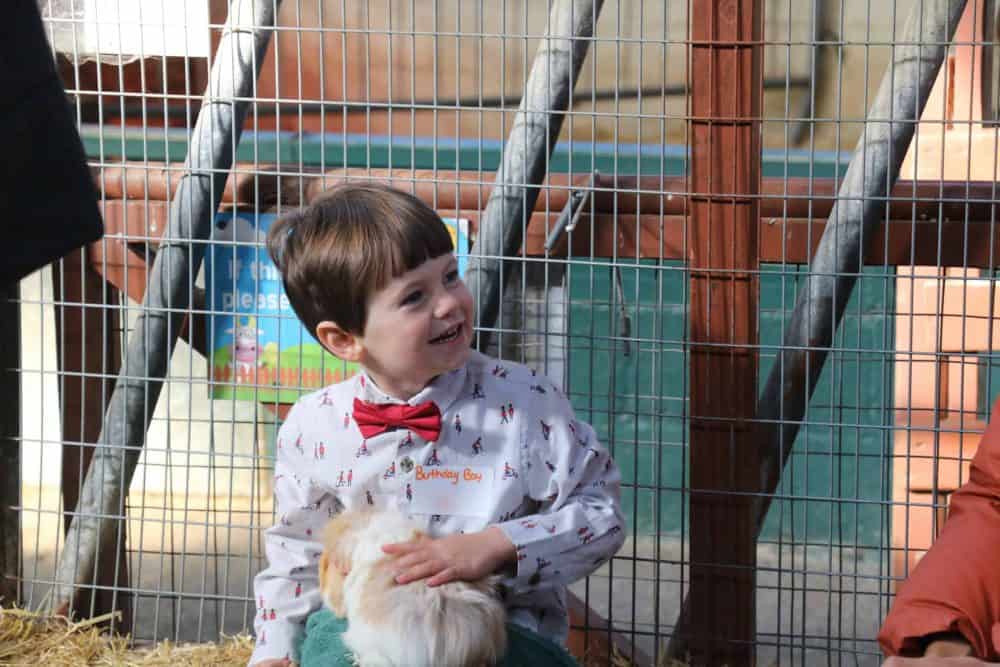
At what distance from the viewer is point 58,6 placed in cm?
269

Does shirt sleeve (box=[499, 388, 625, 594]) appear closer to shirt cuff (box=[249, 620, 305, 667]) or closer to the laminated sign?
shirt cuff (box=[249, 620, 305, 667])

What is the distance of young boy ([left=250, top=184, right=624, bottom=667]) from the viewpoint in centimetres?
182

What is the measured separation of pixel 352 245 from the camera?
1823 millimetres

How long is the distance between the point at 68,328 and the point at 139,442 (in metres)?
0.37

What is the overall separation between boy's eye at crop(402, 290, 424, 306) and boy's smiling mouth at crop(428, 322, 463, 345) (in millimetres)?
62

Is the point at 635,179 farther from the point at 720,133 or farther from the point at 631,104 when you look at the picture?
the point at 631,104

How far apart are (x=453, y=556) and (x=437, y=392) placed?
276 millimetres

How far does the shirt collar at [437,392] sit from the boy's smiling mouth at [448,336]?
3.2 inches

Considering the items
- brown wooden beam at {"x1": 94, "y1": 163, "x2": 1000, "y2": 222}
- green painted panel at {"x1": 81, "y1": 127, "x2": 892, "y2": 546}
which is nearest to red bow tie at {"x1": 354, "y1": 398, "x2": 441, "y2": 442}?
brown wooden beam at {"x1": 94, "y1": 163, "x2": 1000, "y2": 222}

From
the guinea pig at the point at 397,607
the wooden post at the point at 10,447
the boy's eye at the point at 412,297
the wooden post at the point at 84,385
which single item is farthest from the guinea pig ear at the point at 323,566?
the wooden post at the point at 10,447

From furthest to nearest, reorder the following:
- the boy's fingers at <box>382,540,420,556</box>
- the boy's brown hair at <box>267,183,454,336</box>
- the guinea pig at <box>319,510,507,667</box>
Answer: the boy's brown hair at <box>267,183,454,336</box>
the boy's fingers at <box>382,540,420,556</box>
the guinea pig at <box>319,510,507,667</box>

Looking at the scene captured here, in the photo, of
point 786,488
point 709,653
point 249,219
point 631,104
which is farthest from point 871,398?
point 249,219

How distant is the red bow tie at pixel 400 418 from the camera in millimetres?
1859

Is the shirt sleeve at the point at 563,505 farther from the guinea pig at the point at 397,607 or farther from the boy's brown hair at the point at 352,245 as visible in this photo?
the boy's brown hair at the point at 352,245
